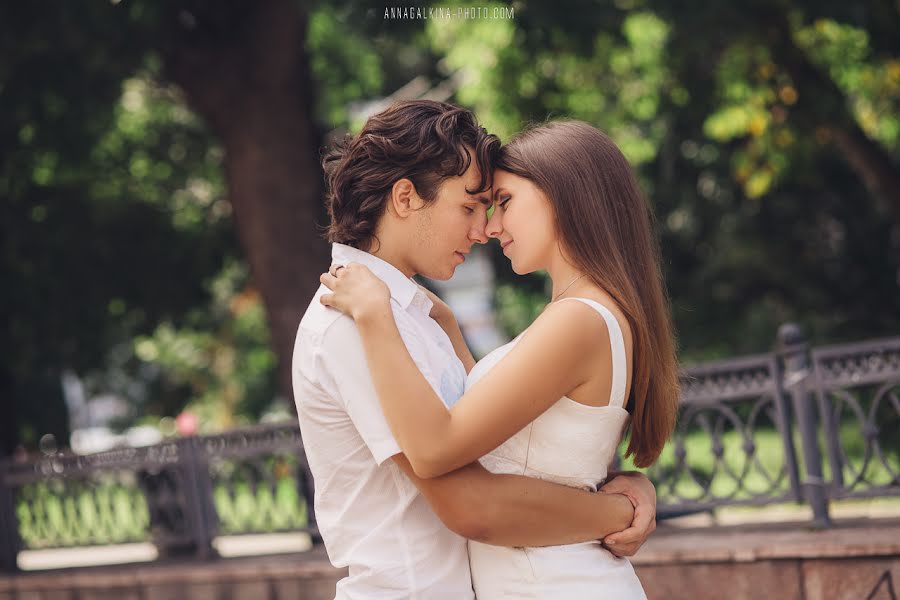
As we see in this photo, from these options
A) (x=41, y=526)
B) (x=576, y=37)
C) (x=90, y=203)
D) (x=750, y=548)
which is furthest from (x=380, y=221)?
(x=90, y=203)

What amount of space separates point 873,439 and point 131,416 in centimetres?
3315

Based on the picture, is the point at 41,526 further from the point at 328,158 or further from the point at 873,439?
the point at 328,158

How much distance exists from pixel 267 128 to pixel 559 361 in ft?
25.1

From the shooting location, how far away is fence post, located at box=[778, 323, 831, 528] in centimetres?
607

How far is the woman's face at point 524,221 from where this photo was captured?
2.81 meters

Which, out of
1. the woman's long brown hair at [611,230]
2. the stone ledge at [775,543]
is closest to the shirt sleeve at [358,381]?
the woman's long brown hair at [611,230]

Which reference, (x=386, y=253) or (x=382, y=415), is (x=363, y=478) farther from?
(x=386, y=253)

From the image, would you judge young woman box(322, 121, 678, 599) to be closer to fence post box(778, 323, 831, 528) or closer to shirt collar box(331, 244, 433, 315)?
shirt collar box(331, 244, 433, 315)

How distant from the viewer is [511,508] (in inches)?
102

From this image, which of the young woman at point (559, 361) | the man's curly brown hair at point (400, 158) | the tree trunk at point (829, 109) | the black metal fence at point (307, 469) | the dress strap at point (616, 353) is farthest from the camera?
the tree trunk at point (829, 109)

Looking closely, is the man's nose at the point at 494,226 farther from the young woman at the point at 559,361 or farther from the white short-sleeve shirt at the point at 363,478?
the white short-sleeve shirt at the point at 363,478

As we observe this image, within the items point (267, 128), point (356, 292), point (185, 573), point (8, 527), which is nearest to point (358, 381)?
point (356, 292)

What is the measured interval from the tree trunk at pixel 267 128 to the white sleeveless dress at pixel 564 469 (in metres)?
7.13

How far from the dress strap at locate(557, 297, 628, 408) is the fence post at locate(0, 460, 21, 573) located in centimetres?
849
